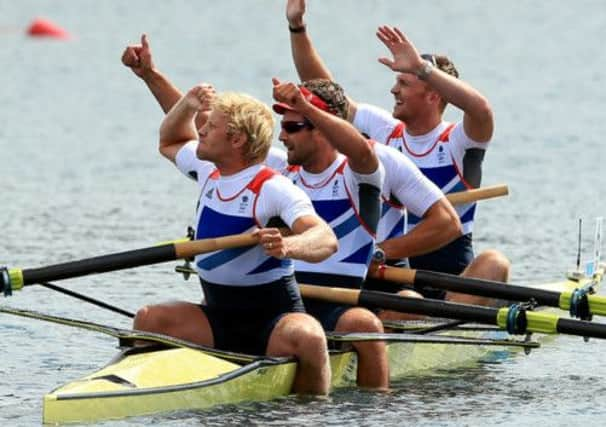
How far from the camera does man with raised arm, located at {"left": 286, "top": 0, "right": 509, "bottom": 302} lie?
12.0 m

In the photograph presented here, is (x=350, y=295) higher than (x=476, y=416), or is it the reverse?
(x=350, y=295)

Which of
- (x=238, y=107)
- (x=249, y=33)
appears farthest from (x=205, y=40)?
(x=238, y=107)

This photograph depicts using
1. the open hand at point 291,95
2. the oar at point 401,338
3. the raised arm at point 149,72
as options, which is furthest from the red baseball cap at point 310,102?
the oar at point 401,338

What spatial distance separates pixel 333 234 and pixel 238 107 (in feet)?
2.72

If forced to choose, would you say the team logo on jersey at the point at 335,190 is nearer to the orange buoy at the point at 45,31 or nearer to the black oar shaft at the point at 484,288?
the black oar shaft at the point at 484,288

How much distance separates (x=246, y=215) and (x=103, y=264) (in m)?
0.80

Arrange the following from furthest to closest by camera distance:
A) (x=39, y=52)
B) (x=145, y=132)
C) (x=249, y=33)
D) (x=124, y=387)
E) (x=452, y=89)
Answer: (x=249, y=33)
(x=39, y=52)
(x=145, y=132)
(x=452, y=89)
(x=124, y=387)

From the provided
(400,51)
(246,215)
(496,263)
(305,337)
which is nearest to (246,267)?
(246,215)

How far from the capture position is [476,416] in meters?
10.2

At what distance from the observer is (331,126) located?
33.2 ft

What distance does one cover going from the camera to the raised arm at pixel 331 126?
10.0 meters

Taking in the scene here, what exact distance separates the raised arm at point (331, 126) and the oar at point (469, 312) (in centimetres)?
73

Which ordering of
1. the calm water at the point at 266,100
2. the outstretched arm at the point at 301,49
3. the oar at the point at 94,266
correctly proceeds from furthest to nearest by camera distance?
the outstretched arm at the point at 301,49 → the calm water at the point at 266,100 → the oar at the point at 94,266

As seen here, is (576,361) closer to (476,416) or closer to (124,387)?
(476,416)
